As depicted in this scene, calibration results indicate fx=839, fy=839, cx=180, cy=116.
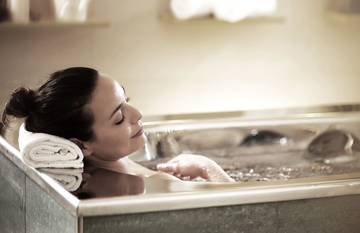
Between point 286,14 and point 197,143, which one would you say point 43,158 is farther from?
point 286,14

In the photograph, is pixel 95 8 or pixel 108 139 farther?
pixel 95 8

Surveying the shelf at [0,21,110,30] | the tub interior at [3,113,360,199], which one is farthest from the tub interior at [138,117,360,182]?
the shelf at [0,21,110,30]

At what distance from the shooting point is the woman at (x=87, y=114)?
176 cm

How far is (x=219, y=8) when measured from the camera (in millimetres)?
3152

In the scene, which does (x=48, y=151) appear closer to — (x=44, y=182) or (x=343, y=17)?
(x=44, y=182)

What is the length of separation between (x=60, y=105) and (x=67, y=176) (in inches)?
6.3

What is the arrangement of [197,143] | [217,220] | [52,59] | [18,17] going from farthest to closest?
[52,59] → [18,17] → [197,143] → [217,220]

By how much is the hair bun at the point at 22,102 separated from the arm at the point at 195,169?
0.38 metres

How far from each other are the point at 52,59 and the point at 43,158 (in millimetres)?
1418

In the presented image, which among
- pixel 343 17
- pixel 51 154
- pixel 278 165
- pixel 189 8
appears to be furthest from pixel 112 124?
pixel 343 17

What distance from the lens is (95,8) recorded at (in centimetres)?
311

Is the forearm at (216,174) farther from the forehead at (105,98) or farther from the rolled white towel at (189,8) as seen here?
the rolled white towel at (189,8)

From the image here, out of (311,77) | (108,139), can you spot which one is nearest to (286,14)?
(311,77)

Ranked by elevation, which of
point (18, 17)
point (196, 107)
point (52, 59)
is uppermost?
point (18, 17)
